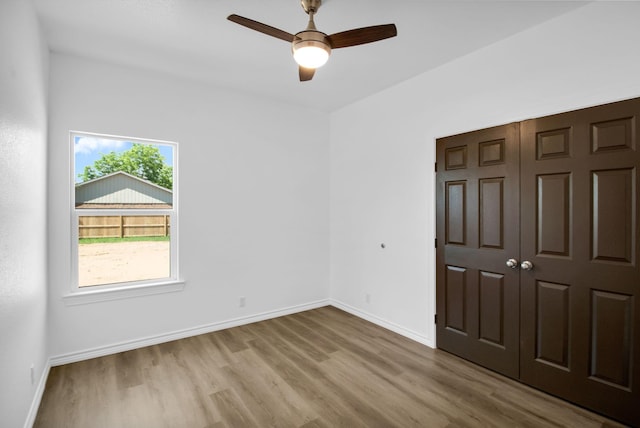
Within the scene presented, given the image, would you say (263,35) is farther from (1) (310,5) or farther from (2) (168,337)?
(2) (168,337)

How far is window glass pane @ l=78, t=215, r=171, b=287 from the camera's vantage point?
9.88 feet

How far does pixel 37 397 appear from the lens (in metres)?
2.22

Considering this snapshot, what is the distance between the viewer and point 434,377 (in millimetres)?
2633

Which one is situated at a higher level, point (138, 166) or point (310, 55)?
point (310, 55)

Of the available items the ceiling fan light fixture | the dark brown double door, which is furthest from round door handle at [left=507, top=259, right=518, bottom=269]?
the ceiling fan light fixture

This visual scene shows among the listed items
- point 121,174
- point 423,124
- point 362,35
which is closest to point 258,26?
point 362,35

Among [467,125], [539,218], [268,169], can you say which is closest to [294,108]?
[268,169]

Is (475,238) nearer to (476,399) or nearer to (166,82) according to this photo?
(476,399)

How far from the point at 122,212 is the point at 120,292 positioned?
0.81 meters

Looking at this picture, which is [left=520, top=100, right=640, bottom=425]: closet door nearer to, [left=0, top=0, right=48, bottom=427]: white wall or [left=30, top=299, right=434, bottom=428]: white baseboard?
[left=30, top=299, right=434, bottom=428]: white baseboard

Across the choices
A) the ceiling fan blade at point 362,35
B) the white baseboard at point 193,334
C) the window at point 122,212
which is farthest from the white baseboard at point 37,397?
the ceiling fan blade at point 362,35

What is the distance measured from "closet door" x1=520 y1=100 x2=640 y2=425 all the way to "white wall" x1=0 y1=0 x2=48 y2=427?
11.1ft

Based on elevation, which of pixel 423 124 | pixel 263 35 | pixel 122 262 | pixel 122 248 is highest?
pixel 263 35

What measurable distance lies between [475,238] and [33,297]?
11.6 feet
